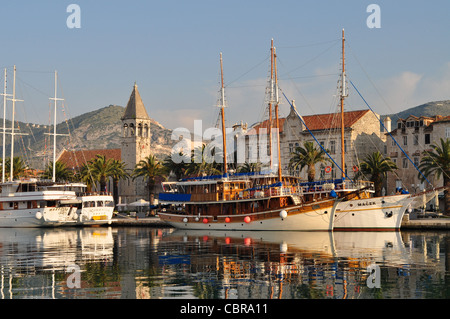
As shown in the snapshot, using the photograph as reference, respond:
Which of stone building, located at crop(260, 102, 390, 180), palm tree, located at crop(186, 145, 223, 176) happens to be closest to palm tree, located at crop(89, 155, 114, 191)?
palm tree, located at crop(186, 145, 223, 176)

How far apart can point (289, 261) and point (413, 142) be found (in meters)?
50.3

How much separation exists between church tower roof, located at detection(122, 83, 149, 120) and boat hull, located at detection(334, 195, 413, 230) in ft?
201

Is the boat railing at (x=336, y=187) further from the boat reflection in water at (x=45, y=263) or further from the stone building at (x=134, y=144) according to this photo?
the stone building at (x=134, y=144)

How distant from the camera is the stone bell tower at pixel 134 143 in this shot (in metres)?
108

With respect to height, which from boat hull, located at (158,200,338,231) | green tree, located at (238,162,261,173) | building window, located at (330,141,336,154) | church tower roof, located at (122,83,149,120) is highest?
church tower roof, located at (122,83,149,120)

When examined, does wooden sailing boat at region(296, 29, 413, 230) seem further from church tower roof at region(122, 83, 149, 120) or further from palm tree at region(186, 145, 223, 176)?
church tower roof at region(122, 83, 149, 120)

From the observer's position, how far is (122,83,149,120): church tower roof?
10944cm

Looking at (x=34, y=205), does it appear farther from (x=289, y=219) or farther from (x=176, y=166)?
(x=289, y=219)

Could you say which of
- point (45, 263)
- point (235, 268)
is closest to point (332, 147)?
point (235, 268)

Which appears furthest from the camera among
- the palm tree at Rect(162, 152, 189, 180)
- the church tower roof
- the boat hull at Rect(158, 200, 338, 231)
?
the church tower roof

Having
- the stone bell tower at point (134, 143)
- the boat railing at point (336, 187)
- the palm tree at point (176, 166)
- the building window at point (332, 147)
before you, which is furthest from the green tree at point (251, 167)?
the stone bell tower at point (134, 143)

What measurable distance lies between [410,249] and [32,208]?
169 ft
